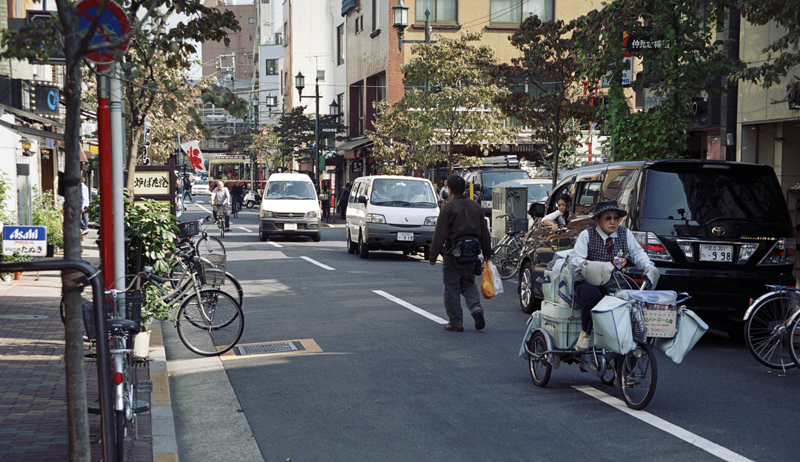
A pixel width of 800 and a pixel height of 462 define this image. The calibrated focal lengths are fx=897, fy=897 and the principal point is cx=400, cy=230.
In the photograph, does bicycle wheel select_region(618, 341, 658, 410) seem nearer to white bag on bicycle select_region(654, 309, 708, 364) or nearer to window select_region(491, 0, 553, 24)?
white bag on bicycle select_region(654, 309, 708, 364)

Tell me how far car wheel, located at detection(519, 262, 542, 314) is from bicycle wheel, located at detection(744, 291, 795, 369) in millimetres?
3799

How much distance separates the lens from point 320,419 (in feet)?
22.1

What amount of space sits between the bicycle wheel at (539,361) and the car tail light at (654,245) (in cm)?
254

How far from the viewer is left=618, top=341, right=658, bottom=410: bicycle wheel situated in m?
6.66

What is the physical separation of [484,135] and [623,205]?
75.3 ft

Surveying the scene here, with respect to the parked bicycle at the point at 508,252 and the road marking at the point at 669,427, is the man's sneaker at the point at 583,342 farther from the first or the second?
the parked bicycle at the point at 508,252

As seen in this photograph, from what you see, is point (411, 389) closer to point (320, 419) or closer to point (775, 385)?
point (320, 419)

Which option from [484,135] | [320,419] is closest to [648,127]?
[320,419]

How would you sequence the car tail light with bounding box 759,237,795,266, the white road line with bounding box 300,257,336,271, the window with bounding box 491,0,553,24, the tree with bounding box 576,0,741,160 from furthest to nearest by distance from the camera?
the window with bounding box 491,0,553,24
the white road line with bounding box 300,257,336,271
the tree with bounding box 576,0,741,160
the car tail light with bounding box 759,237,795,266

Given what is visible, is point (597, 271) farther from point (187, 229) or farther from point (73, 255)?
point (187, 229)

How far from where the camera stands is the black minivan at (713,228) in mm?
9656

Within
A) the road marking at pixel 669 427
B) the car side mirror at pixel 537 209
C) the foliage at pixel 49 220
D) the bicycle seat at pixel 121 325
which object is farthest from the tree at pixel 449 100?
the bicycle seat at pixel 121 325

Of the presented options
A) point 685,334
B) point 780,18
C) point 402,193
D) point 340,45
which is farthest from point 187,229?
point 340,45

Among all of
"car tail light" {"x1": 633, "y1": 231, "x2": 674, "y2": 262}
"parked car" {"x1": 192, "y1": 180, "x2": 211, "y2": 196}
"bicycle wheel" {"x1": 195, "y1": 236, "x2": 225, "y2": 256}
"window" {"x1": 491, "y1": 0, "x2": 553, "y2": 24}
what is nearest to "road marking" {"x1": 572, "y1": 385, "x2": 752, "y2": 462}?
"car tail light" {"x1": 633, "y1": 231, "x2": 674, "y2": 262}
